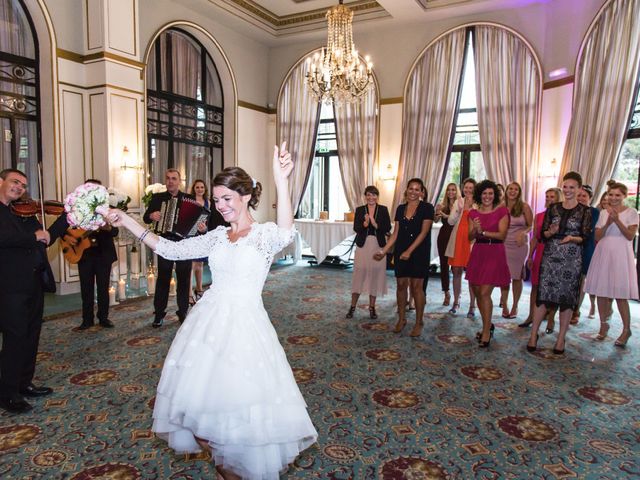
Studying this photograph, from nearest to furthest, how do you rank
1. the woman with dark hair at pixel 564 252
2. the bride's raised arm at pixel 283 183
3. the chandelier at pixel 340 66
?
the bride's raised arm at pixel 283 183 < the woman with dark hair at pixel 564 252 < the chandelier at pixel 340 66

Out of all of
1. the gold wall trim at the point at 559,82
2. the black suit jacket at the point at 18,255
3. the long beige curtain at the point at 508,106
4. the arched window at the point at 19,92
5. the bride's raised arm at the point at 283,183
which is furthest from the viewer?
the long beige curtain at the point at 508,106

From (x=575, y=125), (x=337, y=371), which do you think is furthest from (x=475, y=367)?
(x=575, y=125)

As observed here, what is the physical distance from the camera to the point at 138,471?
2441mm

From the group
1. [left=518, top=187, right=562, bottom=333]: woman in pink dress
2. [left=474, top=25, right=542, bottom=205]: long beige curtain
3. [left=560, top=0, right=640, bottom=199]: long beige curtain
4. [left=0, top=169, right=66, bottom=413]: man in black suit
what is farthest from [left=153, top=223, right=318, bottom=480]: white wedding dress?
[left=474, top=25, right=542, bottom=205]: long beige curtain

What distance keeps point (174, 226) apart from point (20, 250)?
1.65 metres

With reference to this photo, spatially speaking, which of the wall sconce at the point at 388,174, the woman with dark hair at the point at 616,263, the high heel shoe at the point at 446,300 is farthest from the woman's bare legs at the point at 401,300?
the wall sconce at the point at 388,174

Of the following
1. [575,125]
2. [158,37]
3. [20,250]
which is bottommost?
[20,250]

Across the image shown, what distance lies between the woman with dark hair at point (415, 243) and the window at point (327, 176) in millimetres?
5320

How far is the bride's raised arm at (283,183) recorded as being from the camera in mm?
2023

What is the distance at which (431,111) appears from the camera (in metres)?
8.93

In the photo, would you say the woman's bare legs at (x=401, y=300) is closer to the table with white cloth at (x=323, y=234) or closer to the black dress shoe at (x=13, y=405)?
the black dress shoe at (x=13, y=405)

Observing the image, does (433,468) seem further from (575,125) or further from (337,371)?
(575,125)

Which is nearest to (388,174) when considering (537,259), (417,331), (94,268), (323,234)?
(323,234)

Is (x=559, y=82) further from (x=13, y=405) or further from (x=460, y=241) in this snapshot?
(x=13, y=405)
